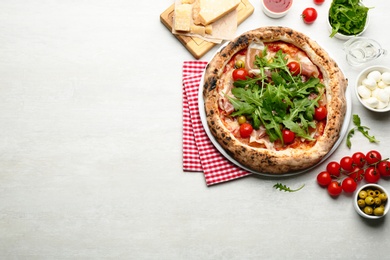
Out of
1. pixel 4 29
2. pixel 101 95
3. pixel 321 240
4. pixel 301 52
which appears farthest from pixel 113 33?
pixel 321 240

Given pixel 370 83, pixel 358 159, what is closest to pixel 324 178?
pixel 358 159

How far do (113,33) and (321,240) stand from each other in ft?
8.75

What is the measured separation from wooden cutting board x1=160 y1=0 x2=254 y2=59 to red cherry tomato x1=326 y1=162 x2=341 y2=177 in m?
1.49

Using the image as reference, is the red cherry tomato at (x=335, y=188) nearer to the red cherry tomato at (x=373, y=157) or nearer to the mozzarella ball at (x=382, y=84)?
the red cherry tomato at (x=373, y=157)

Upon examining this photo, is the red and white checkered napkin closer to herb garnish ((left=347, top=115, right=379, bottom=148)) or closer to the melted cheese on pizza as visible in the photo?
the melted cheese on pizza

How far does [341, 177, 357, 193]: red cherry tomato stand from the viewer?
4.83 m

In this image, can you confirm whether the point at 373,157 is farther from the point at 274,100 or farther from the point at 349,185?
the point at 274,100

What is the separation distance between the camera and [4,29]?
538 centimetres

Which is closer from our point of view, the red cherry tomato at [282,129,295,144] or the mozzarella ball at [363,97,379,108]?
the red cherry tomato at [282,129,295,144]

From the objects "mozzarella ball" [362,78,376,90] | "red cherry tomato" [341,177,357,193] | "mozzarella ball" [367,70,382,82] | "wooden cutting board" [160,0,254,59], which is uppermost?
"mozzarella ball" [367,70,382,82]

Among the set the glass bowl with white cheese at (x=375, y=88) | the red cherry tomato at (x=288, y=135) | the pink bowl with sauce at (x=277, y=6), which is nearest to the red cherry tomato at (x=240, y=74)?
the red cherry tomato at (x=288, y=135)

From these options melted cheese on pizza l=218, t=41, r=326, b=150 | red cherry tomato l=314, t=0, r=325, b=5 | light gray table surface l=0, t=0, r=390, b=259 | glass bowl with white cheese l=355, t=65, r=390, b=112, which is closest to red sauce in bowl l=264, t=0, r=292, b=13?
light gray table surface l=0, t=0, r=390, b=259

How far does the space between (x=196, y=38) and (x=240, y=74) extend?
590 millimetres

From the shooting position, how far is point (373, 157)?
4883 mm
